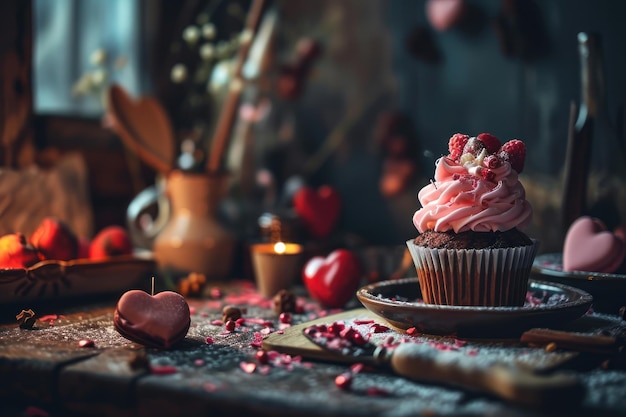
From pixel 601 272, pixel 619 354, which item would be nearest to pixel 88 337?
pixel 619 354

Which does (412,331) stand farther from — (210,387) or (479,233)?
(210,387)

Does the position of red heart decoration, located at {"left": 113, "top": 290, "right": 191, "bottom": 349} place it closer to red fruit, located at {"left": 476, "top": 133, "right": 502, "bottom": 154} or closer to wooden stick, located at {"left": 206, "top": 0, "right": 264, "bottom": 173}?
red fruit, located at {"left": 476, "top": 133, "right": 502, "bottom": 154}

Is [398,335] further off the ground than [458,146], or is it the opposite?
[458,146]

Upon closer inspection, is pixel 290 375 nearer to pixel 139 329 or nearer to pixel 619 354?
pixel 139 329

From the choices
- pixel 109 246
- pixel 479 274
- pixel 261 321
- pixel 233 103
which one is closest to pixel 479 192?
pixel 479 274

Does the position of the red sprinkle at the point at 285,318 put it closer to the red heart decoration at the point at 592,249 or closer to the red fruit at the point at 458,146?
the red fruit at the point at 458,146

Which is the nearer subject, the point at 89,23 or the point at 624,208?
the point at 624,208

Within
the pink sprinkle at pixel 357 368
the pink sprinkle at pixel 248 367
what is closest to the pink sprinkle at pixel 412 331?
the pink sprinkle at pixel 357 368
